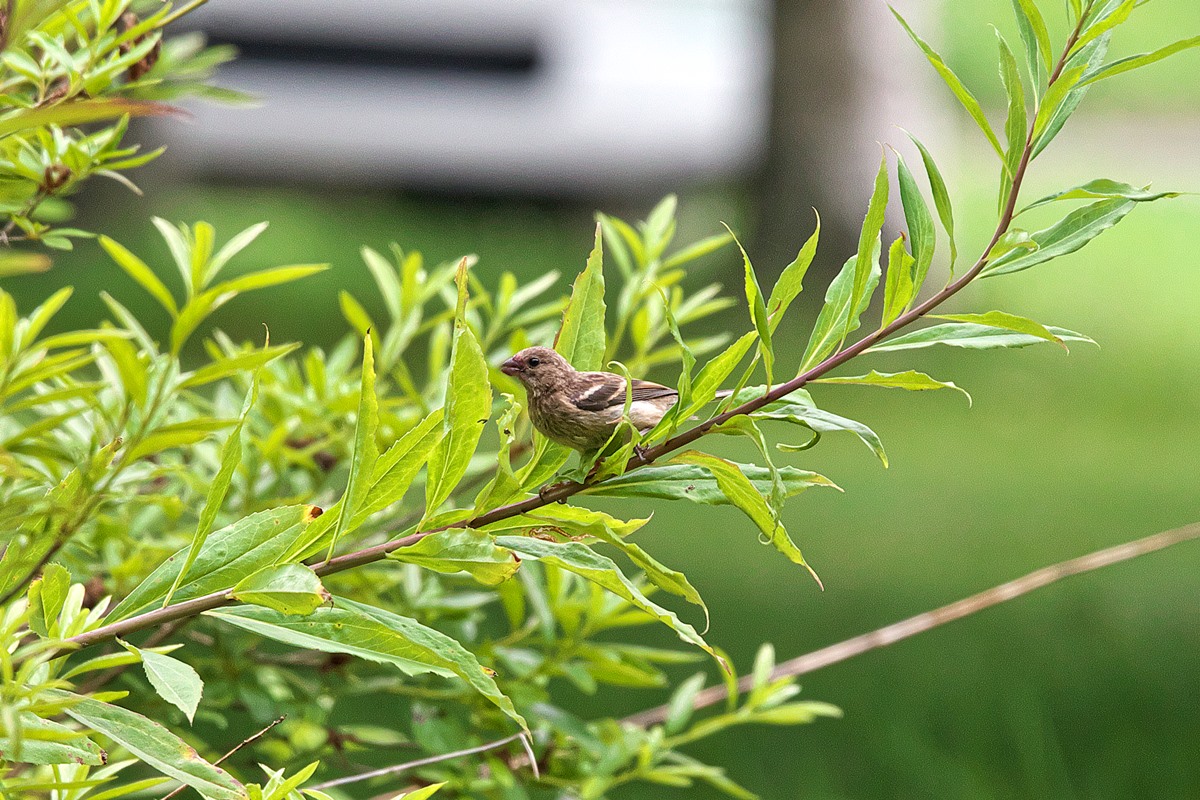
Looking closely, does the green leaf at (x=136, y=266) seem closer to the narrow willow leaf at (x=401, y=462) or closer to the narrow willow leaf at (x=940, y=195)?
the narrow willow leaf at (x=401, y=462)

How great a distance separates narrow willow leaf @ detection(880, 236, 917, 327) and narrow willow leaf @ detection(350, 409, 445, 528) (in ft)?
1.43

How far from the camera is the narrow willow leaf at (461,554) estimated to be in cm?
114

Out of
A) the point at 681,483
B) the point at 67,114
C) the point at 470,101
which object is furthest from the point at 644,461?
the point at 470,101

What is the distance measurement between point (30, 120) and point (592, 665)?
A: 149cm

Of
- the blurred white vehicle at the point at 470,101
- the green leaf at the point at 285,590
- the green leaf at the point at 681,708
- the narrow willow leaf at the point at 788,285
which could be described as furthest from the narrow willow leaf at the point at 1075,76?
the blurred white vehicle at the point at 470,101

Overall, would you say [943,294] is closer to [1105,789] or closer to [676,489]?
[676,489]

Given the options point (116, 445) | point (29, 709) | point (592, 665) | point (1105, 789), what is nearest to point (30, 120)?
point (29, 709)

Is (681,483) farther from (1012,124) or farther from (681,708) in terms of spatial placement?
(681,708)

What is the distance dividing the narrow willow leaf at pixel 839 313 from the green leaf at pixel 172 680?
0.60 metres

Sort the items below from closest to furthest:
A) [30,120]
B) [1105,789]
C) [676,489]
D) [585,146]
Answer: [30,120]
[676,489]
[1105,789]
[585,146]

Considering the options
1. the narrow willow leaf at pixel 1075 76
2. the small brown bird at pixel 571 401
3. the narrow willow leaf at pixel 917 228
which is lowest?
the small brown bird at pixel 571 401

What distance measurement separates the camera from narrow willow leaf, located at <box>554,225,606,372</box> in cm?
134

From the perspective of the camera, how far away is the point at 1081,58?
1198mm

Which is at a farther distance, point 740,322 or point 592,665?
point 740,322
